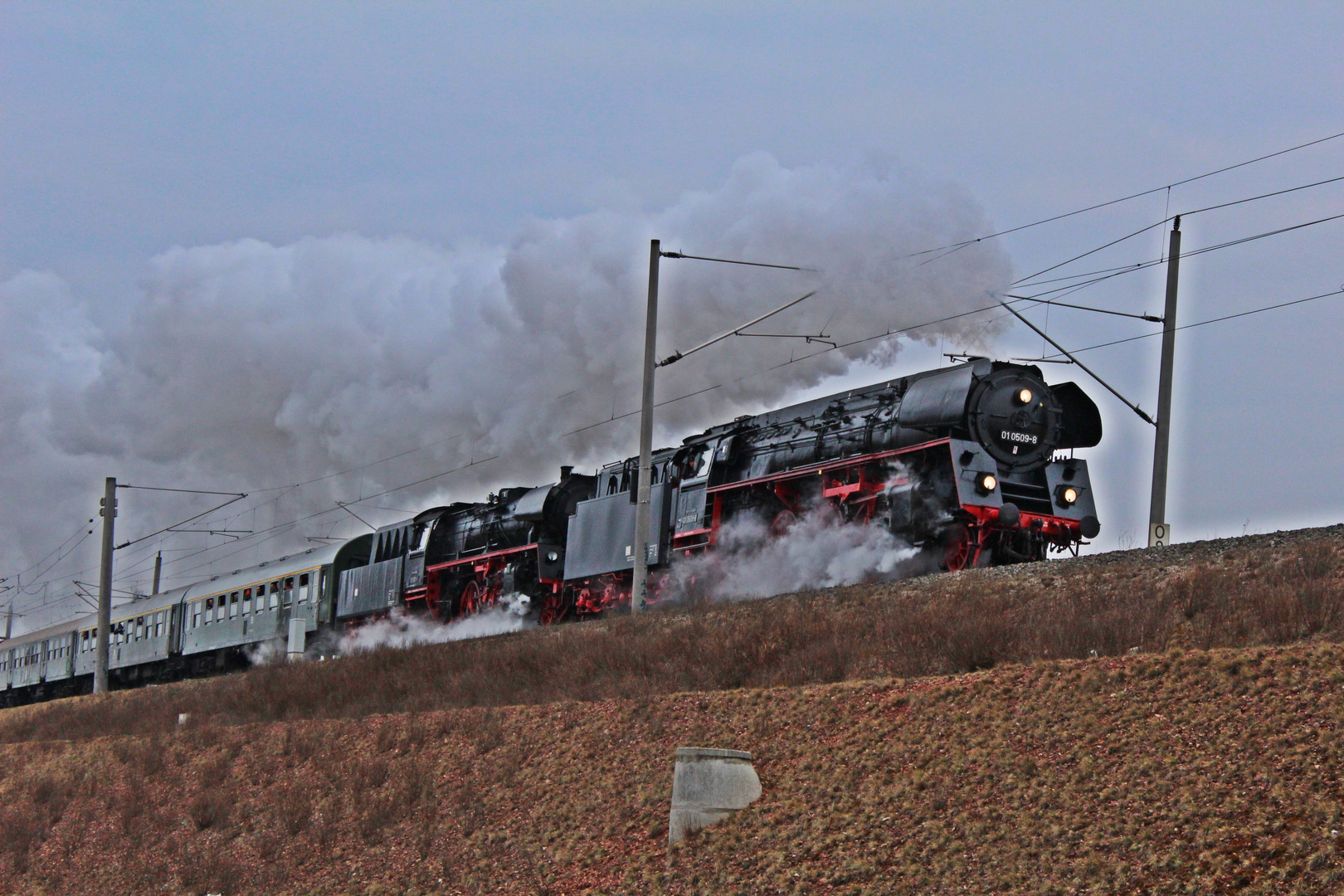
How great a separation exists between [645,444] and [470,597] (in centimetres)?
1175

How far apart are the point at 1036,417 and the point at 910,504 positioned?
249 centimetres

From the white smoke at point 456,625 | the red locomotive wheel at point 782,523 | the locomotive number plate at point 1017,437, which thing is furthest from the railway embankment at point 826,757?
the white smoke at point 456,625

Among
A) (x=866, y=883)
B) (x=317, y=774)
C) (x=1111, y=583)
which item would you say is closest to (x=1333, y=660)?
(x=866, y=883)

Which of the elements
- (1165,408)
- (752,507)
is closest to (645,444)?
(752,507)

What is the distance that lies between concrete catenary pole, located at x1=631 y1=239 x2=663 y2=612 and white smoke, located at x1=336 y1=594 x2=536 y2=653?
22.5ft

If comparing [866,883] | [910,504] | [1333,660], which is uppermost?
[910,504]

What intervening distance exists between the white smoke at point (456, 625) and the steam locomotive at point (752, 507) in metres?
0.24

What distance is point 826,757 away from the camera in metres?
9.87

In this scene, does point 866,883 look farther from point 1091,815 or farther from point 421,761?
point 421,761

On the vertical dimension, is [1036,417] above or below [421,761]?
above

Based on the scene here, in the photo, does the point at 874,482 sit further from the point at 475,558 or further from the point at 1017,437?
the point at 475,558

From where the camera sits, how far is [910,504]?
18562 mm

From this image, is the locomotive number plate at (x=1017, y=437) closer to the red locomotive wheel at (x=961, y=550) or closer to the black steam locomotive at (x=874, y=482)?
the black steam locomotive at (x=874, y=482)

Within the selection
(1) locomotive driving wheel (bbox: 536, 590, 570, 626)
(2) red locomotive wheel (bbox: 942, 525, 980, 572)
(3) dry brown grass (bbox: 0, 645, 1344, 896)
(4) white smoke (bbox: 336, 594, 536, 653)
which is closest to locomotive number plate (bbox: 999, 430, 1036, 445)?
(2) red locomotive wheel (bbox: 942, 525, 980, 572)
